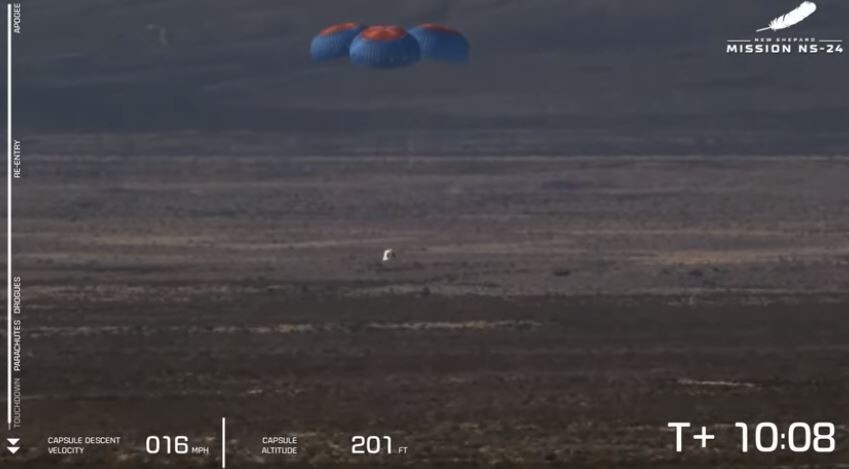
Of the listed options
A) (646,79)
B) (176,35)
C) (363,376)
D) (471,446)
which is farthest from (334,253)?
(176,35)

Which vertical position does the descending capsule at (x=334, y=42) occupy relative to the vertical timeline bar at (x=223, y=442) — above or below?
above

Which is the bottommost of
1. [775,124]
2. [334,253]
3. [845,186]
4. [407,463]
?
[407,463]

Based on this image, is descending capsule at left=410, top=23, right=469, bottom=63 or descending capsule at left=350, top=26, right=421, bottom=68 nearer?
descending capsule at left=410, top=23, right=469, bottom=63

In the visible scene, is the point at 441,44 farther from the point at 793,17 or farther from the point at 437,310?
the point at 793,17

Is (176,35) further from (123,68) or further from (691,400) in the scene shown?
(691,400)

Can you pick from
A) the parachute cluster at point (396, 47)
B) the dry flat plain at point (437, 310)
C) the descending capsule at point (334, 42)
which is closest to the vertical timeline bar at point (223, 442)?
the dry flat plain at point (437, 310)

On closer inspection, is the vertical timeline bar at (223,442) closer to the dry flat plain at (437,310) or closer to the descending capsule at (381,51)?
the dry flat plain at (437,310)

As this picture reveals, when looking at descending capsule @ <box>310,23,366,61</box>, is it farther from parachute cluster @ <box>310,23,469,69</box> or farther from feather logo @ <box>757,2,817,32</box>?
feather logo @ <box>757,2,817,32</box>

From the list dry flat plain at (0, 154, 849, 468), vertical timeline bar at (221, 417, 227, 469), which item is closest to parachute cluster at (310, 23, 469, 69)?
dry flat plain at (0, 154, 849, 468)
